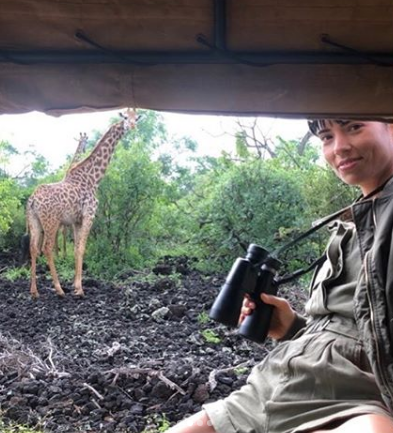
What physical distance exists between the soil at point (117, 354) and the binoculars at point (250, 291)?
95cm

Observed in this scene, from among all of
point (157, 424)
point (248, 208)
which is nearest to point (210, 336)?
point (157, 424)

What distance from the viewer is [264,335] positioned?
1.17m

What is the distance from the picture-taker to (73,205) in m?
4.28

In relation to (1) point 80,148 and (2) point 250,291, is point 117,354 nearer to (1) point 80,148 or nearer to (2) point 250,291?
(2) point 250,291

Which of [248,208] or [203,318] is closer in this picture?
[203,318]

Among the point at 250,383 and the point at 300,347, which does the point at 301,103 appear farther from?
the point at 250,383

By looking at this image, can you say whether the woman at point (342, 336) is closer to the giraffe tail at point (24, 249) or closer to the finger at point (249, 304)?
the finger at point (249, 304)

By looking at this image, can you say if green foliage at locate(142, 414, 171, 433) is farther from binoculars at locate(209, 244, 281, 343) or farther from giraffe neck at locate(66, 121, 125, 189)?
giraffe neck at locate(66, 121, 125, 189)

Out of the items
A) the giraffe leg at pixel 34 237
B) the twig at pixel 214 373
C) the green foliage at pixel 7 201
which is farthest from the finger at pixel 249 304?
the green foliage at pixel 7 201

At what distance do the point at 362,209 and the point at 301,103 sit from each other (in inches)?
8.9

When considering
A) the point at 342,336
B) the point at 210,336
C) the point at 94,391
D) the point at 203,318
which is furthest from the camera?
the point at 203,318

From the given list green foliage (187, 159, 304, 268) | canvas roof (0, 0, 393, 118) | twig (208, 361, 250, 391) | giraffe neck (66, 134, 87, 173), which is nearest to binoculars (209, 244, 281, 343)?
canvas roof (0, 0, 393, 118)

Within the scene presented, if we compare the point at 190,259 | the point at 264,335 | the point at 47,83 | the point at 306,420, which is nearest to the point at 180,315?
the point at 190,259

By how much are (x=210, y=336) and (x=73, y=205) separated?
1667 mm
